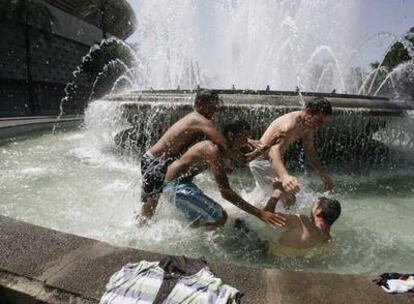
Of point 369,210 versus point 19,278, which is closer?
point 19,278

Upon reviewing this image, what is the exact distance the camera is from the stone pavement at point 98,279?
2383mm

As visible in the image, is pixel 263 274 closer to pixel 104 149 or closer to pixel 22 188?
pixel 22 188

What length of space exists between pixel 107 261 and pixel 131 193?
3.11m

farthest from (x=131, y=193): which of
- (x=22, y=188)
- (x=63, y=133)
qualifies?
(x=63, y=133)

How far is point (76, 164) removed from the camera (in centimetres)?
795

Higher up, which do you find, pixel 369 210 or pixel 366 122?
pixel 366 122

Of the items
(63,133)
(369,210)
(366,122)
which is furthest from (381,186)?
(63,133)

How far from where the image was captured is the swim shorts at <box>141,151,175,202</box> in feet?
13.7

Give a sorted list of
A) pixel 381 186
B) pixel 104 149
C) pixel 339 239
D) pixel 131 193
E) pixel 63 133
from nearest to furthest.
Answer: pixel 339 239 → pixel 131 193 → pixel 381 186 → pixel 104 149 → pixel 63 133

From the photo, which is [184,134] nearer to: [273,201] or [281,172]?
[281,172]

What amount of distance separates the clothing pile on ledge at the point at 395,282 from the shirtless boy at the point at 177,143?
1.90m

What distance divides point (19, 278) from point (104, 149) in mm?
7229

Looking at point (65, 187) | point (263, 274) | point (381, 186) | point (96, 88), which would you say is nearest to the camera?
point (263, 274)

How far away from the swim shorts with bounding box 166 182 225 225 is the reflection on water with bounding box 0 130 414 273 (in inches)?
7.9
